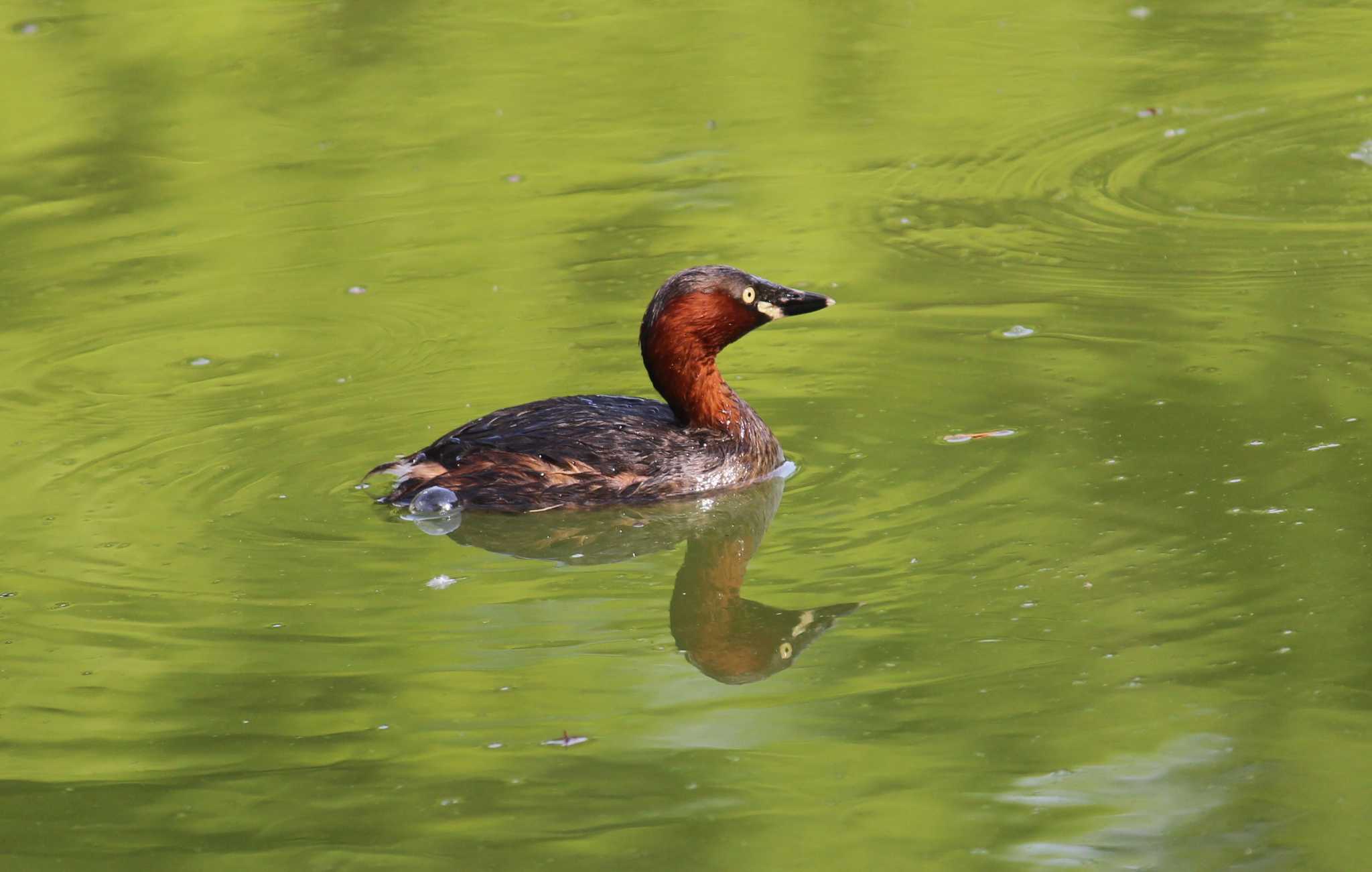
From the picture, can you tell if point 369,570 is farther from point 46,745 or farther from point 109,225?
point 109,225

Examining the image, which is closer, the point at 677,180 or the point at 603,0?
the point at 677,180

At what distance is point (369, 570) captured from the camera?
674 cm

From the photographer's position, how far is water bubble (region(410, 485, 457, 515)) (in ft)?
23.9

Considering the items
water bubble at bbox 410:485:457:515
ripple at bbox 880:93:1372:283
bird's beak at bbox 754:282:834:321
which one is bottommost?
water bubble at bbox 410:485:457:515

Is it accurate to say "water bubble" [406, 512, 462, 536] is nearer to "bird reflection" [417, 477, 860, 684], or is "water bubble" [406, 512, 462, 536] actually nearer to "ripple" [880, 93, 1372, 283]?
"bird reflection" [417, 477, 860, 684]

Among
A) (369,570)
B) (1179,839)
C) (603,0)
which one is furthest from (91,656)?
(603,0)

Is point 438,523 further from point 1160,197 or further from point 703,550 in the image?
point 1160,197

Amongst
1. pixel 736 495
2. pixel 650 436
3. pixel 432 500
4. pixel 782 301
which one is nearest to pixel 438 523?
pixel 432 500

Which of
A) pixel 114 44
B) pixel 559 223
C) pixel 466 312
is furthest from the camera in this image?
pixel 114 44

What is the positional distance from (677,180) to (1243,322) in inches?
152

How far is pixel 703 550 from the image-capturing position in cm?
705

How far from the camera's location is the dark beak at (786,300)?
7699 millimetres

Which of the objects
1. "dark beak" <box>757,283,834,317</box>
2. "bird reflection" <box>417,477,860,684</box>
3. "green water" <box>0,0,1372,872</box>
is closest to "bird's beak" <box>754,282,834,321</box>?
"dark beak" <box>757,283,834,317</box>

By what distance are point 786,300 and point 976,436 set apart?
895 millimetres
